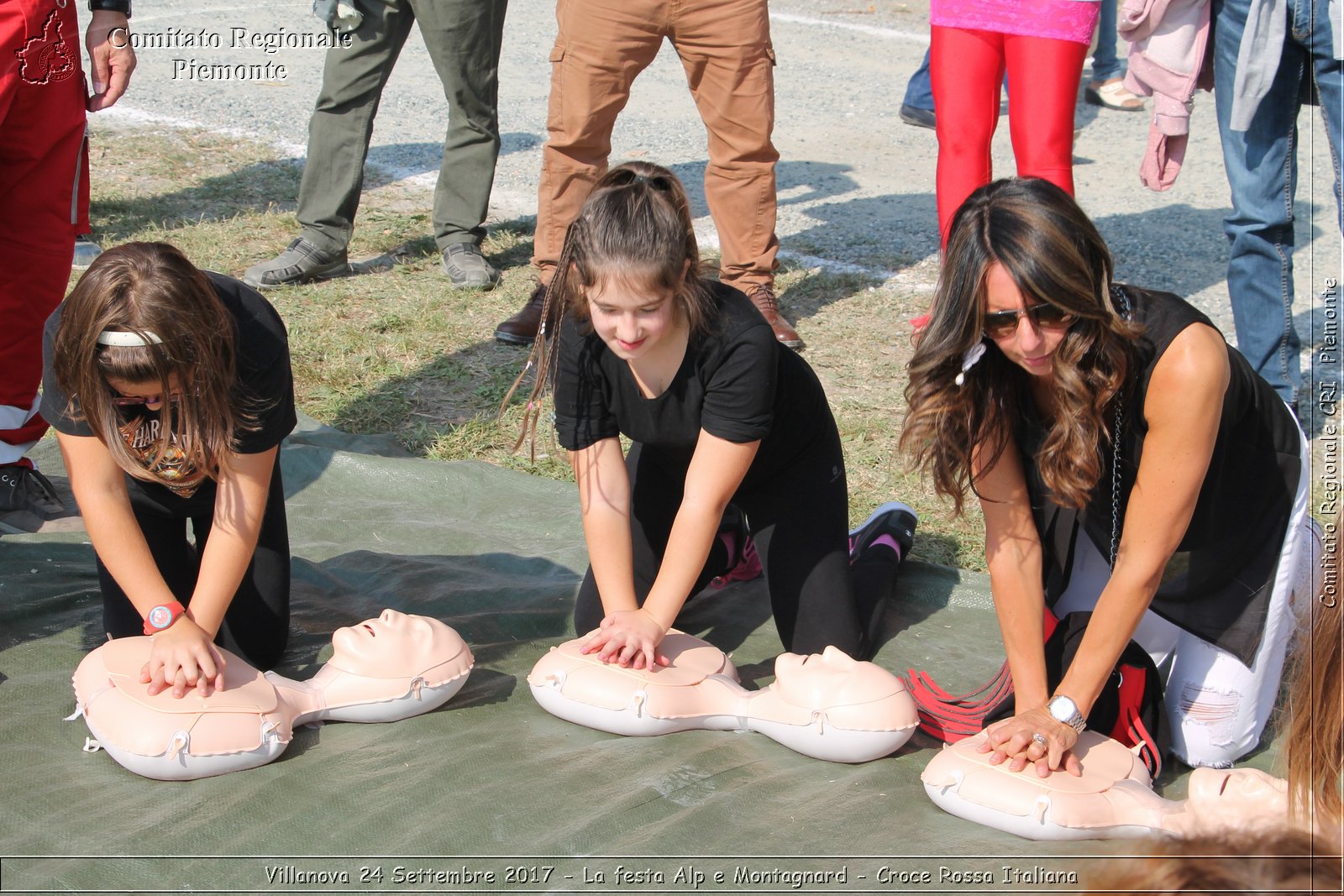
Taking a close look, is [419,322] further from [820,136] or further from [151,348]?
[820,136]

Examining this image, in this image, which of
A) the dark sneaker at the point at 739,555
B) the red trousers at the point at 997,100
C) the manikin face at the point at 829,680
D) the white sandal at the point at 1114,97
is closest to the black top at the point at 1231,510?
the manikin face at the point at 829,680

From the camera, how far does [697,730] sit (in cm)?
212

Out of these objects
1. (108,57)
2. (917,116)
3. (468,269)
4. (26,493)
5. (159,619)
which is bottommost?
(26,493)

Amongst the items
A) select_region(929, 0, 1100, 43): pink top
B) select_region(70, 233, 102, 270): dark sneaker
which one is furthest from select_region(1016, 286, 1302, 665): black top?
select_region(70, 233, 102, 270): dark sneaker

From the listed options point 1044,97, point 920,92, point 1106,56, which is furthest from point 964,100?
point 1106,56

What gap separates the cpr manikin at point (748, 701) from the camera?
2006 mm

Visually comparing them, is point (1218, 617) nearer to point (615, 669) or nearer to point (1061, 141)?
point (615, 669)

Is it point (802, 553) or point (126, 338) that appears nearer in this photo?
point (126, 338)

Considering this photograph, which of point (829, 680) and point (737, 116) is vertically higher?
point (737, 116)

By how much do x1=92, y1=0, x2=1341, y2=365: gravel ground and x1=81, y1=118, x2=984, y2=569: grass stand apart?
0.42 meters

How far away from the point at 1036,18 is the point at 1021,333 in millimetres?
2068

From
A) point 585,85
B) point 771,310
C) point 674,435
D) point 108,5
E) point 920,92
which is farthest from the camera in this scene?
point 920,92

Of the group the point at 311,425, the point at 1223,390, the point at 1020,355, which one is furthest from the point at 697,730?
the point at 311,425

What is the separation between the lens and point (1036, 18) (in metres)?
3.47
